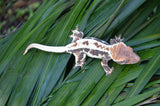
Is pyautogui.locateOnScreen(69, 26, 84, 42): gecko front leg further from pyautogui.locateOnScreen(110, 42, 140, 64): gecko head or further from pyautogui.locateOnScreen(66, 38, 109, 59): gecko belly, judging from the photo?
pyautogui.locateOnScreen(110, 42, 140, 64): gecko head

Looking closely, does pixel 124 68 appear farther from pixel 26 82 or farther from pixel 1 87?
pixel 1 87

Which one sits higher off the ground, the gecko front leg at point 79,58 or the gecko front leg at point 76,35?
the gecko front leg at point 76,35

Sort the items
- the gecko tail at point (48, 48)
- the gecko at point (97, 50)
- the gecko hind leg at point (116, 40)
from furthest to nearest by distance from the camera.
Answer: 1. the gecko tail at point (48, 48)
2. the gecko hind leg at point (116, 40)
3. the gecko at point (97, 50)

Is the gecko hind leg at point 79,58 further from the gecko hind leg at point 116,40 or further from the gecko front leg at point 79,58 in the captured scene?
the gecko hind leg at point 116,40

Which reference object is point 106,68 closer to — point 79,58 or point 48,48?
point 79,58

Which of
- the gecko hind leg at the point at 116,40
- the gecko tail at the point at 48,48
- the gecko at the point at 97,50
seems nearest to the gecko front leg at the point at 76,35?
the gecko at the point at 97,50

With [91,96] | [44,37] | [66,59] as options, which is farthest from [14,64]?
[91,96]

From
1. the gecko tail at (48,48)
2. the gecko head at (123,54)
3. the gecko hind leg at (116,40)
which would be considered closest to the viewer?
the gecko head at (123,54)

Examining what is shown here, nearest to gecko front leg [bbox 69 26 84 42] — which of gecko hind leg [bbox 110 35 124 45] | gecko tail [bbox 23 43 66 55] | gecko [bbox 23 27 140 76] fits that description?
gecko [bbox 23 27 140 76]
